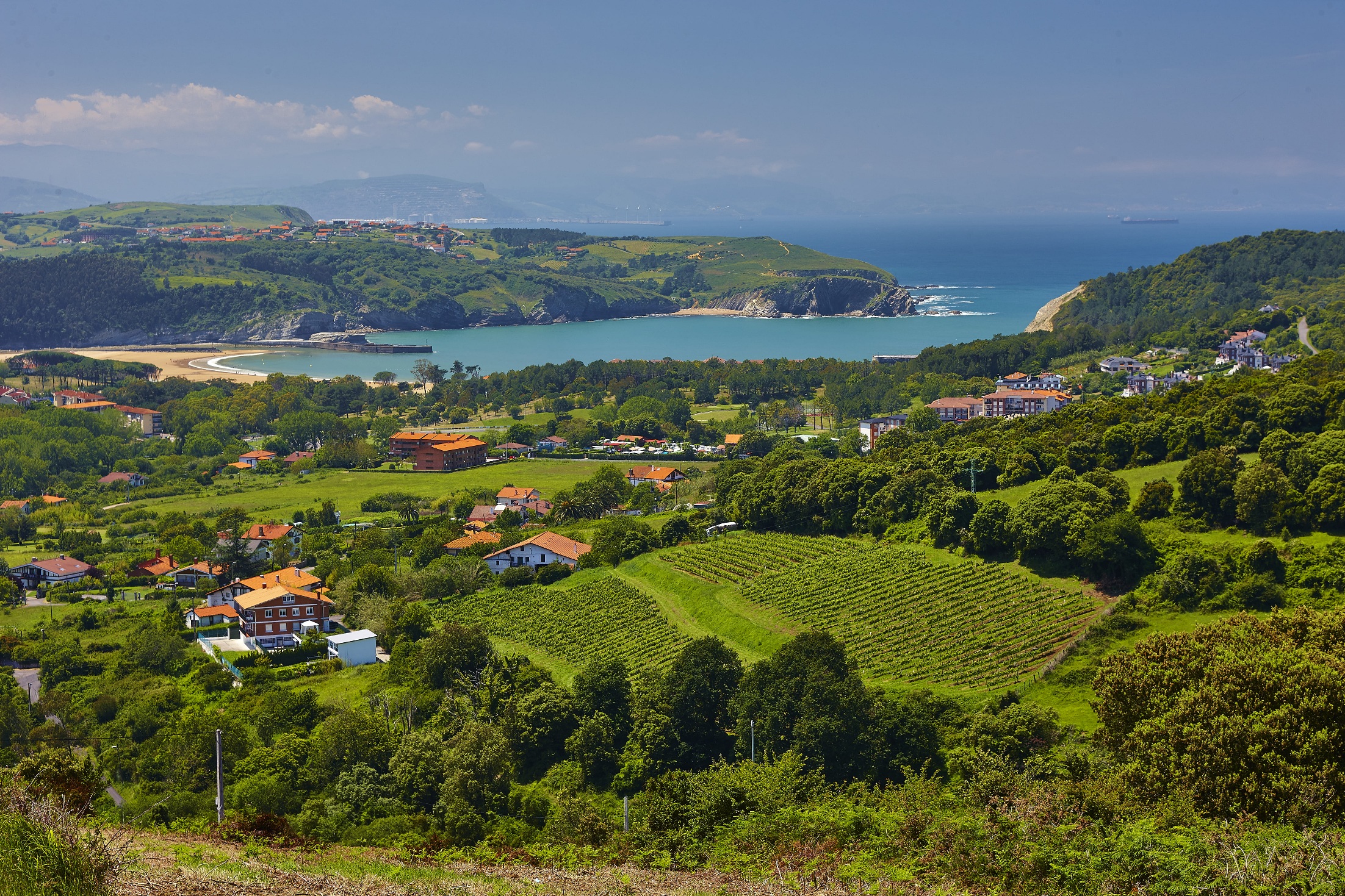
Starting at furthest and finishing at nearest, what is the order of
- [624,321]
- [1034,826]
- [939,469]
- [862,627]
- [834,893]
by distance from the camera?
[624,321] → [939,469] → [862,627] → [1034,826] → [834,893]

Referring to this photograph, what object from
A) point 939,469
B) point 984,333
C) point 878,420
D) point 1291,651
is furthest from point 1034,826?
point 984,333

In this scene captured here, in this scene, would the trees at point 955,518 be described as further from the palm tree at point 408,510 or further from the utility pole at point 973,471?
the palm tree at point 408,510

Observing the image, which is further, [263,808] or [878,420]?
[878,420]

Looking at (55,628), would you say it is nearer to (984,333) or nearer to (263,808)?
(263,808)

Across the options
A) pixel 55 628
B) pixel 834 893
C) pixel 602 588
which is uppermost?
pixel 834 893

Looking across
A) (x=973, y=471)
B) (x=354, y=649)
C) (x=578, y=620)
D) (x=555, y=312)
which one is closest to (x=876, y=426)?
(x=973, y=471)

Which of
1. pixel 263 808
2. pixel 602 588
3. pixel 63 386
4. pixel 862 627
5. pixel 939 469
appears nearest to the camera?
pixel 263 808

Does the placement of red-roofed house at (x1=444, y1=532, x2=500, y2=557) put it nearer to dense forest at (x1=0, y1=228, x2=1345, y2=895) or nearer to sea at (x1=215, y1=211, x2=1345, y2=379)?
dense forest at (x1=0, y1=228, x2=1345, y2=895)

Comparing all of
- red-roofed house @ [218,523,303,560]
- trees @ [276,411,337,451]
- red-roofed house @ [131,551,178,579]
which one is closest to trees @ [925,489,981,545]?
red-roofed house @ [218,523,303,560]
